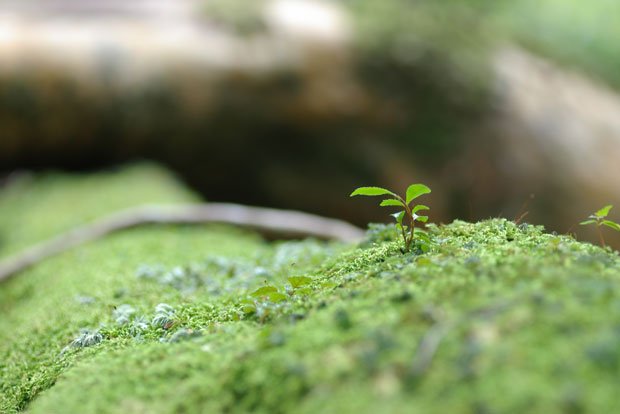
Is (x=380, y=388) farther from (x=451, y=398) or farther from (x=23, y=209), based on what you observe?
(x=23, y=209)

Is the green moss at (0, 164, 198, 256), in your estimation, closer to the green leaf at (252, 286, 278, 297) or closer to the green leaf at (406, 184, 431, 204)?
the green leaf at (252, 286, 278, 297)

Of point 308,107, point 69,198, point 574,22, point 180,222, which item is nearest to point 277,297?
point 180,222

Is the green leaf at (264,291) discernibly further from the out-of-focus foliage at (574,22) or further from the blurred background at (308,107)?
the out-of-focus foliage at (574,22)

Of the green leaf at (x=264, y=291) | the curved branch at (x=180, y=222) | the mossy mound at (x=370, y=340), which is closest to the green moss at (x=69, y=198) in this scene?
the curved branch at (x=180, y=222)

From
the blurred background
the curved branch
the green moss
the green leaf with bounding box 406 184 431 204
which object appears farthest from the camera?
the blurred background

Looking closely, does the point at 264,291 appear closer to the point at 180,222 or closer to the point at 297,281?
the point at 297,281

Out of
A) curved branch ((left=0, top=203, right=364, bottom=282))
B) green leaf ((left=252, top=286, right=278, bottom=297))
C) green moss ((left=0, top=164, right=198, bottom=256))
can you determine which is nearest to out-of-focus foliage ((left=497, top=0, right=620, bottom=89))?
curved branch ((left=0, top=203, right=364, bottom=282))

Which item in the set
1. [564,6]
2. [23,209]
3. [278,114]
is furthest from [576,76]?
[23,209]
